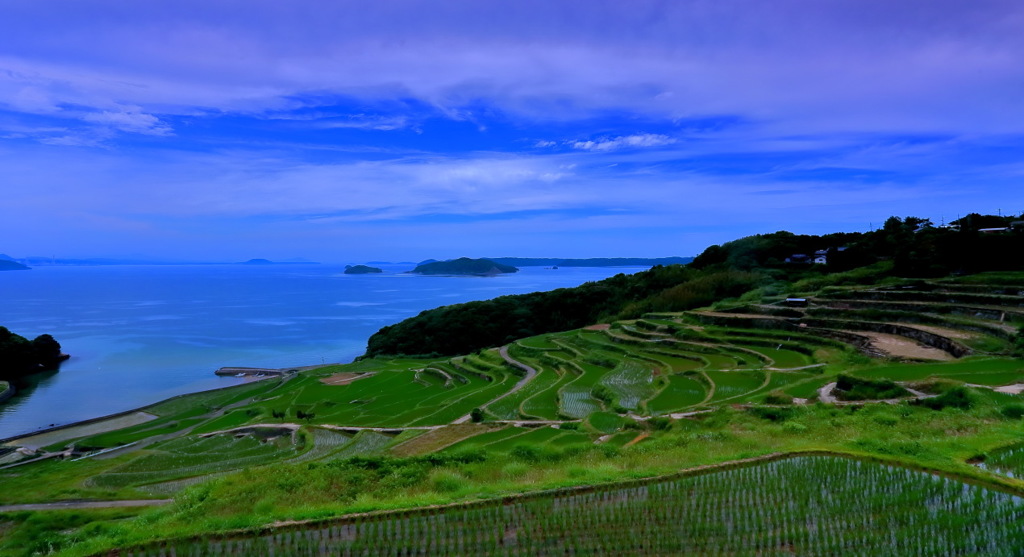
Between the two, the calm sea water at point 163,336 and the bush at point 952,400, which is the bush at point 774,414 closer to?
the bush at point 952,400

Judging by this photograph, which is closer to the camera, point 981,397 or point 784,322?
point 981,397

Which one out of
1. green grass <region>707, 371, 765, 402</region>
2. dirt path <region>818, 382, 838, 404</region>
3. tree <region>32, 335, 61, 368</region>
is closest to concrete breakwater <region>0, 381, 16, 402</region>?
tree <region>32, 335, 61, 368</region>

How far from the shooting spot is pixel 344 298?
5123 inches

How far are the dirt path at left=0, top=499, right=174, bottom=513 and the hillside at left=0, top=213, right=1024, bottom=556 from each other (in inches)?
22.5

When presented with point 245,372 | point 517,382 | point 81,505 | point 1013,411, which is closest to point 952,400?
point 1013,411

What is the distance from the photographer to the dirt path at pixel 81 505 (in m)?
12.6

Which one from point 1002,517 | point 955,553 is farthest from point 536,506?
point 1002,517

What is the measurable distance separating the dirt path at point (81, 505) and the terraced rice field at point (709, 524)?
6.84 m

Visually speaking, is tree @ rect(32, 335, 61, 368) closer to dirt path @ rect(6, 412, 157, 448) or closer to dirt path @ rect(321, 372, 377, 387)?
dirt path @ rect(6, 412, 157, 448)

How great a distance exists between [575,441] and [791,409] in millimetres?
5397

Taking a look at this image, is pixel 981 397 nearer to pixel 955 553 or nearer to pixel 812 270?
pixel 955 553

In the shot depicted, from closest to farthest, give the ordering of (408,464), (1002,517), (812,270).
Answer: (1002,517) < (408,464) < (812,270)

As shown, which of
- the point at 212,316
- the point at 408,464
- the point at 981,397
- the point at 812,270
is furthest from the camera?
the point at 212,316

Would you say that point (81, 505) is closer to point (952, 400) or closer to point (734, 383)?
point (734, 383)
